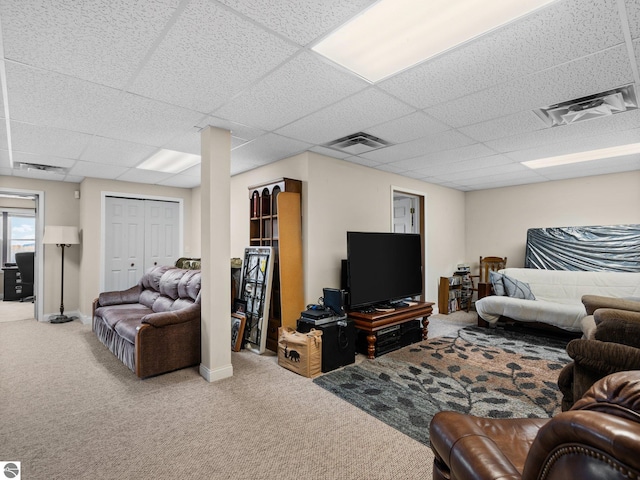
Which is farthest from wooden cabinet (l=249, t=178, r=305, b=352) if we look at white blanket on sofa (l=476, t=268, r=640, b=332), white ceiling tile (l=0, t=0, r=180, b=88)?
white blanket on sofa (l=476, t=268, r=640, b=332)

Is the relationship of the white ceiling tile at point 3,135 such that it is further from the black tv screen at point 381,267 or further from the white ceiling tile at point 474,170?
the white ceiling tile at point 474,170

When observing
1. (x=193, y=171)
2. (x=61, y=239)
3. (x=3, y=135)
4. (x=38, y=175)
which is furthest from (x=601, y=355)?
(x=38, y=175)

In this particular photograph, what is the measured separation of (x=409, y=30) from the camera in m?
1.82

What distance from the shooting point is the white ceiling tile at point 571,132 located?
3004 millimetres

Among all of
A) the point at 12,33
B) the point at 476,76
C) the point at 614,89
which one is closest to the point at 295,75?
the point at 476,76

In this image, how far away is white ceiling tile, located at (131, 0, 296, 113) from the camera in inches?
67.3

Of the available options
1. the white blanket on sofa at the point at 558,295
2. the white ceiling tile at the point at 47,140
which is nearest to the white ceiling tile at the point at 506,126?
the white blanket on sofa at the point at 558,295

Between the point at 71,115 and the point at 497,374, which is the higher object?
the point at 71,115

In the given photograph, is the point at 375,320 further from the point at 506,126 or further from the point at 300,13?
the point at 300,13

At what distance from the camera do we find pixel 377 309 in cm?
403

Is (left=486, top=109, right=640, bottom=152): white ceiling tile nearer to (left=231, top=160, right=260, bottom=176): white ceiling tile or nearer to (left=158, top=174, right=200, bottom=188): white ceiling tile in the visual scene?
(left=231, top=160, right=260, bottom=176): white ceiling tile

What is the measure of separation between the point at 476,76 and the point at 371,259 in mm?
2309

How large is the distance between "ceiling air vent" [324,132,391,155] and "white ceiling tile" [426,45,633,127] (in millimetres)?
785

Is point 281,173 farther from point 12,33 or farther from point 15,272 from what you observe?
point 15,272
